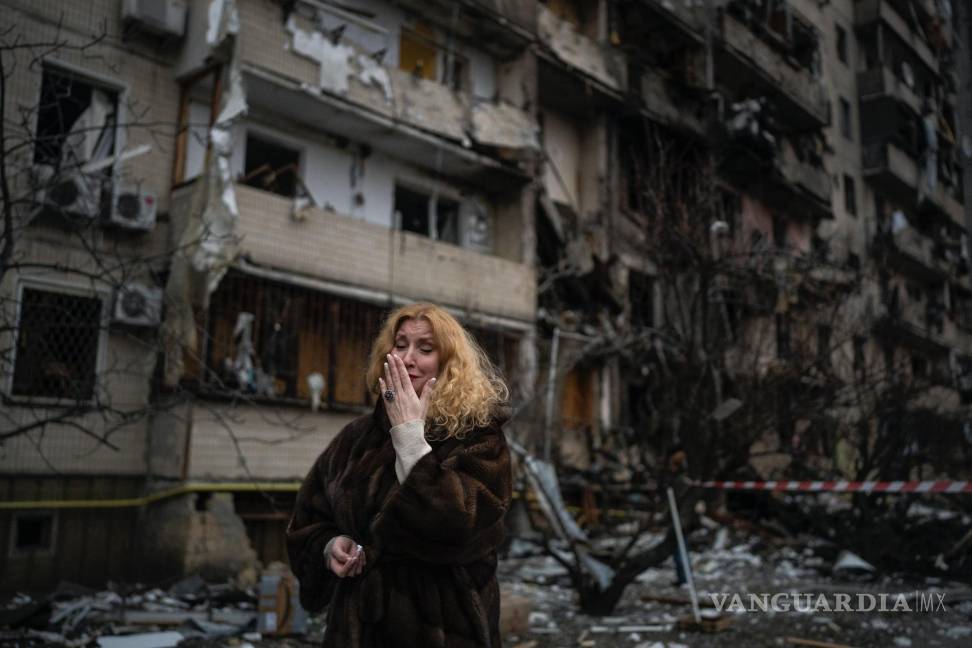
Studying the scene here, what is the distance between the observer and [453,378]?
2.78 metres

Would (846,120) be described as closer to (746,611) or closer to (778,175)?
(778,175)

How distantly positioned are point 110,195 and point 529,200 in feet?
29.6

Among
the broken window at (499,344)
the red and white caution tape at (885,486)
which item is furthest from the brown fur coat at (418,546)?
the broken window at (499,344)

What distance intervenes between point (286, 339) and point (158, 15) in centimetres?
512

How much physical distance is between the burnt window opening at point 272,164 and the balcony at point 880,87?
1025 inches

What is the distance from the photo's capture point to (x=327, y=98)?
13195 millimetres

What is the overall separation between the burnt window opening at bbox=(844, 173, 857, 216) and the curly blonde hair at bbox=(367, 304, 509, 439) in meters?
31.9

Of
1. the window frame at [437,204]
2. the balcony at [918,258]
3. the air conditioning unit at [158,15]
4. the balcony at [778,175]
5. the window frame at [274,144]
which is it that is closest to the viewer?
the air conditioning unit at [158,15]

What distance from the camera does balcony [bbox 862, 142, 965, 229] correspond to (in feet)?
103

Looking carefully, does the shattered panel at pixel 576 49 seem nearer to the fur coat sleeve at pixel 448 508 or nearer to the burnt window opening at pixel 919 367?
the burnt window opening at pixel 919 367

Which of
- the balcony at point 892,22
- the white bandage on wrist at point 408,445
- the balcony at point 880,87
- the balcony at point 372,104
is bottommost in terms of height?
the white bandage on wrist at point 408,445

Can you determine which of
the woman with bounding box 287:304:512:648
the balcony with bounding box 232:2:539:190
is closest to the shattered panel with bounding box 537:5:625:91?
the balcony with bounding box 232:2:539:190

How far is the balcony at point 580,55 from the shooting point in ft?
60.1

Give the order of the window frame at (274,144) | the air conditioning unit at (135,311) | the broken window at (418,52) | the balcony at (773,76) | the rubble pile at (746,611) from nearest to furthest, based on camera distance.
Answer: the rubble pile at (746,611) → the air conditioning unit at (135,311) → the window frame at (274,144) → the broken window at (418,52) → the balcony at (773,76)
